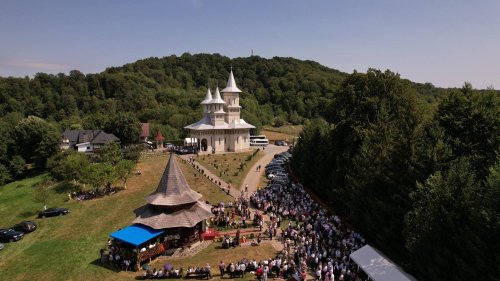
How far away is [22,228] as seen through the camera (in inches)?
1406

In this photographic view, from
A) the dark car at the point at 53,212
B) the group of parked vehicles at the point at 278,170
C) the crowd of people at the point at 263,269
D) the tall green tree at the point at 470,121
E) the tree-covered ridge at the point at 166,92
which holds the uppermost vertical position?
the tree-covered ridge at the point at 166,92

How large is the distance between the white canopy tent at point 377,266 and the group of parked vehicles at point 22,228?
96.3 feet

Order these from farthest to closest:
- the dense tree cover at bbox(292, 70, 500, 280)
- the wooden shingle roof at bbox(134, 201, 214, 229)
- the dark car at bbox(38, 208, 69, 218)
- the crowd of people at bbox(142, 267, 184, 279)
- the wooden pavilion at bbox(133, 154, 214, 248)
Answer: the dark car at bbox(38, 208, 69, 218), the wooden pavilion at bbox(133, 154, 214, 248), the wooden shingle roof at bbox(134, 201, 214, 229), the crowd of people at bbox(142, 267, 184, 279), the dense tree cover at bbox(292, 70, 500, 280)

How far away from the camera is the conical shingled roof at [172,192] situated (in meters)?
28.7

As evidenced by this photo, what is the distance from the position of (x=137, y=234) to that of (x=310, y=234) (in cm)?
1216

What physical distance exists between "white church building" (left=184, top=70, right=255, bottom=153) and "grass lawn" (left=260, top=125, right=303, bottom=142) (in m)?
31.9

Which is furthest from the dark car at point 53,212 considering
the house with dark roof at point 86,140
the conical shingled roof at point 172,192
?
the house with dark roof at point 86,140

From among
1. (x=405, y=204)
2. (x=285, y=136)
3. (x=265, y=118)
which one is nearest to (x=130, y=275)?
(x=405, y=204)

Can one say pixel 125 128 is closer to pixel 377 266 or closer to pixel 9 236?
pixel 9 236

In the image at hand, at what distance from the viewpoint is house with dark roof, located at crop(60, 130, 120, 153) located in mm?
66000

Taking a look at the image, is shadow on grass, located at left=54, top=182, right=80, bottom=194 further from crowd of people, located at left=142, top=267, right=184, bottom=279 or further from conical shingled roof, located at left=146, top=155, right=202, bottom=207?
crowd of people, located at left=142, top=267, right=184, bottom=279

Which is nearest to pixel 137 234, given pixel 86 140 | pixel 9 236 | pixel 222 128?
pixel 9 236

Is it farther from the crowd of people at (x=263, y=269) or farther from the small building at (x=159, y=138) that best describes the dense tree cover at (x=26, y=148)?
the crowd of people at (x=263, y=269)

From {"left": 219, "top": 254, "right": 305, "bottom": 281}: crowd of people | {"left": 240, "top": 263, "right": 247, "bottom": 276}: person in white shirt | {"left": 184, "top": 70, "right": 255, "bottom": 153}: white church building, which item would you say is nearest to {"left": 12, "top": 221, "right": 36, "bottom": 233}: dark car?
{"left": 219, "top": 254, "right": 305, "bottom": 281}: crowd of people
